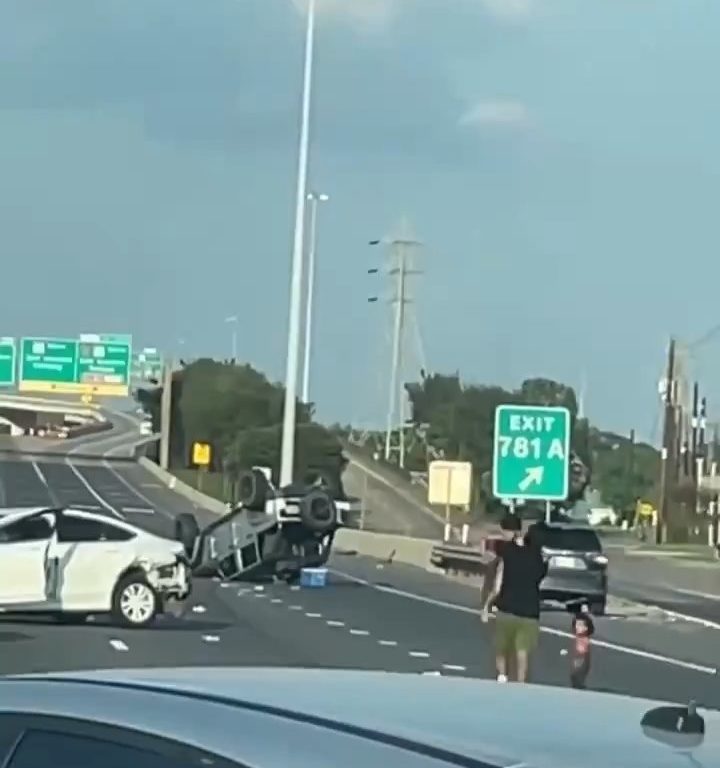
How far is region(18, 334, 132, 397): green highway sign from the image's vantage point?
2943 inches

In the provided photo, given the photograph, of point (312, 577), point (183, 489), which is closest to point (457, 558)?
point (312, 577)

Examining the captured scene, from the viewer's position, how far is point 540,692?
4.62 m

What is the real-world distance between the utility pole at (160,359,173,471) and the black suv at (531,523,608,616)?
2815 inches

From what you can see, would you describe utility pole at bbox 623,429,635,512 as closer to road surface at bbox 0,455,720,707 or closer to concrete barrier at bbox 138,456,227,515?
concrete barrier at bbox 138,456,227,515

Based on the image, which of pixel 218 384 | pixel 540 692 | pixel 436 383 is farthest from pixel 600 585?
pixel 436 383

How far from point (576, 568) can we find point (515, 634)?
17258mm

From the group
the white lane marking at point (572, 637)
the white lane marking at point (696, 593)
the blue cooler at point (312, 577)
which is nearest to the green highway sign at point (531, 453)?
the white lane marking at point (572, 637)

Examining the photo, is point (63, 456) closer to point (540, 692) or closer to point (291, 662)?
point (291, 662)

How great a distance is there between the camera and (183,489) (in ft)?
325

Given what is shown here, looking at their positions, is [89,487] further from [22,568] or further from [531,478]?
[22,568]

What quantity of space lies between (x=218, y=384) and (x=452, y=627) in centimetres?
9634

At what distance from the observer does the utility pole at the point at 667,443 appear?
9612 centimetres

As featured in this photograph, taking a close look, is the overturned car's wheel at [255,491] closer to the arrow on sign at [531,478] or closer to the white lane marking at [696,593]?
the arrow on sign at [531,478]

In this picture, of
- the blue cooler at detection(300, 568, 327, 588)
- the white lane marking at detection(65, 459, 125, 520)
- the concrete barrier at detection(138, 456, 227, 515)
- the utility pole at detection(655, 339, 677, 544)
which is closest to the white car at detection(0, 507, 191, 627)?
the blue cooler at detection(300, 568, 327, 588)
